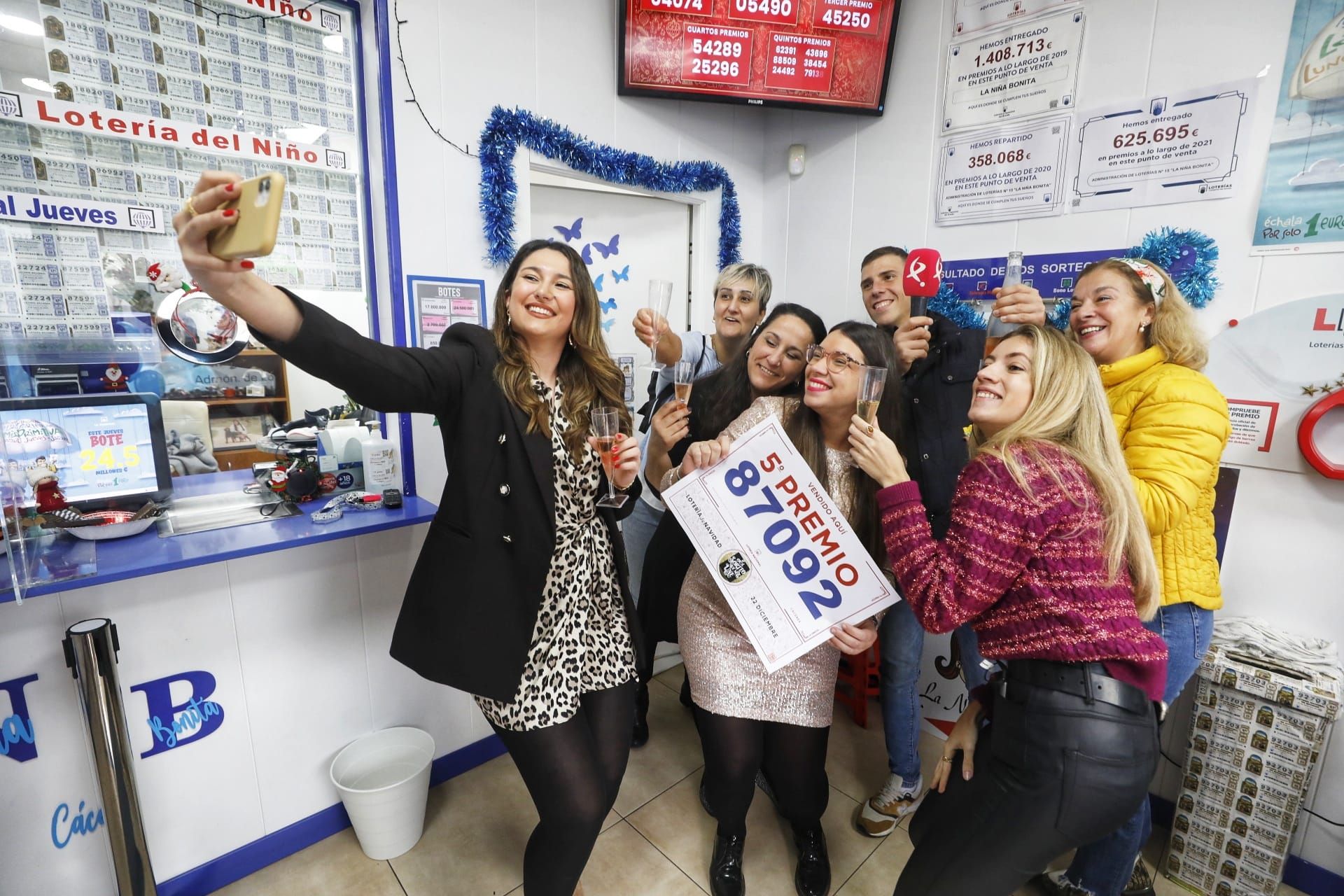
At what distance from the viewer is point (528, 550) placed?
1.42 metres

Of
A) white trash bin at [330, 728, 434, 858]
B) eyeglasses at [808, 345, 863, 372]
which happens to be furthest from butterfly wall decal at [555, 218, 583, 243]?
white trash bin at [330, 728, 434, 858]

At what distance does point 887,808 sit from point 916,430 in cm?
129

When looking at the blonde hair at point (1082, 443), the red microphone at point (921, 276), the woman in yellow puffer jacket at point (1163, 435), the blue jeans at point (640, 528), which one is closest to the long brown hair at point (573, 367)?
the blonde hair at point (1082, 443)

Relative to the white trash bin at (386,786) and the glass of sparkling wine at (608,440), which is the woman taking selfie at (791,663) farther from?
the white trash bin at (386,786)

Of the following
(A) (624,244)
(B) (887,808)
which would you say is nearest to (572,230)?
(A) (624,244)

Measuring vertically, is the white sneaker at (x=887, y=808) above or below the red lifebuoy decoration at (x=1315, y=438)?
below

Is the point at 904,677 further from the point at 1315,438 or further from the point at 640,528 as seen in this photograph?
the point at 1315,438

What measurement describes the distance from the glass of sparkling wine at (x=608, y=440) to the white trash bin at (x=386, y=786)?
1158 millimetres

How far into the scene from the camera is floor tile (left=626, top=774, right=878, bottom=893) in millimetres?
1933

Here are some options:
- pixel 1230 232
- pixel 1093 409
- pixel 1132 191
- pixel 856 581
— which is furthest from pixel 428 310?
pixel 1230 232

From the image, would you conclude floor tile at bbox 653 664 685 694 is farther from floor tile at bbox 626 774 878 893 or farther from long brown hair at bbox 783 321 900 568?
long brown hair at bbox 783 321 900 568

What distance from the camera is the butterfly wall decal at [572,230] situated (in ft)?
8.86

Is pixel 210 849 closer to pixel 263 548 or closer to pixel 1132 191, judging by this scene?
pixel 263 548

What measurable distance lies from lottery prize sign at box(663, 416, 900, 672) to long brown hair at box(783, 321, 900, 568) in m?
0.19
